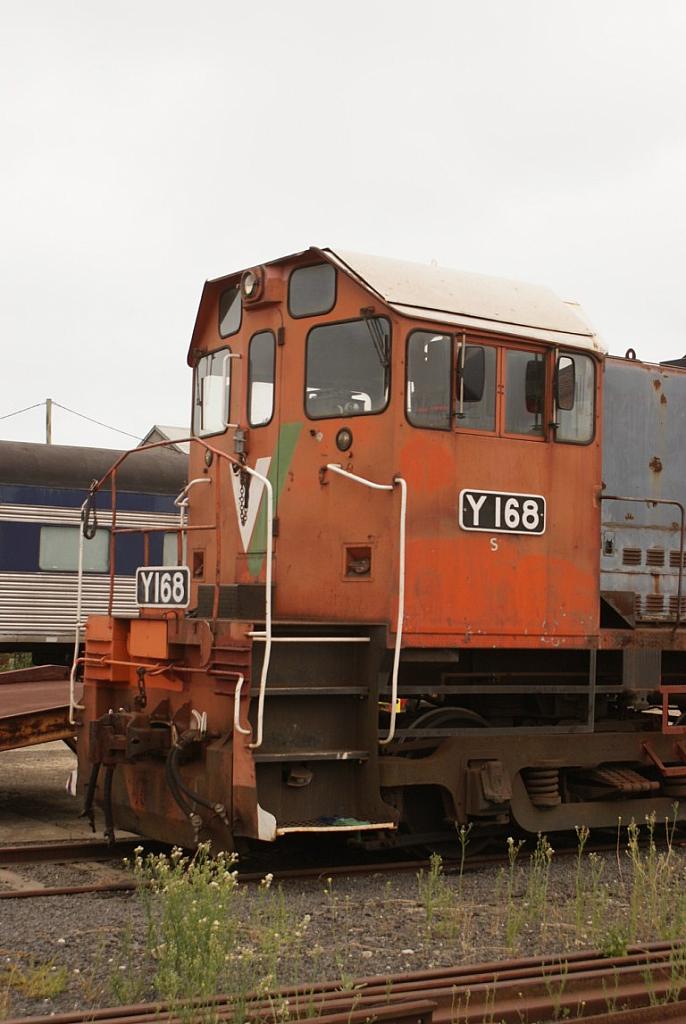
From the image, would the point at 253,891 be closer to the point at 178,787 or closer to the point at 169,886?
the point at 178,787

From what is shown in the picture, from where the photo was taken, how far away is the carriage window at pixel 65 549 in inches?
663

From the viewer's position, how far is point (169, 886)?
553cm

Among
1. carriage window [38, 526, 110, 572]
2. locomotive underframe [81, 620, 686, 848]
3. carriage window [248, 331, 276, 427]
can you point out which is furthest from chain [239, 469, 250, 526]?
carriage window [38, 526, 110, 572]

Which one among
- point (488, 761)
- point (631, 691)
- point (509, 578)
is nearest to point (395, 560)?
point (509, 578)

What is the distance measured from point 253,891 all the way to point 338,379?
3337 mm

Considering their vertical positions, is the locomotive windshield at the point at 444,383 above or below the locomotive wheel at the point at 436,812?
above

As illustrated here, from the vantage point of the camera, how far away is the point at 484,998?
5.00 meters

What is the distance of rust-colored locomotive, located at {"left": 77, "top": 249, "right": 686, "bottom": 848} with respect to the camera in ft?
24.5

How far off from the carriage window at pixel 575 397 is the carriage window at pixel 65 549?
975 cm

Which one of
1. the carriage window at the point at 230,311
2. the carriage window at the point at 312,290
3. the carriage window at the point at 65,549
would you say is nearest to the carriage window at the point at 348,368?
the carriage window at the point at 312,290

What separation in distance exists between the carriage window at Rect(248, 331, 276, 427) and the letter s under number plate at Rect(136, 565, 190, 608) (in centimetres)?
125

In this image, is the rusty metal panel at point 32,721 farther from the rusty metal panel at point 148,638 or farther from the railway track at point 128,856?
the rusty metal panel at point 148,638

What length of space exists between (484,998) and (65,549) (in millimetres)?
12853

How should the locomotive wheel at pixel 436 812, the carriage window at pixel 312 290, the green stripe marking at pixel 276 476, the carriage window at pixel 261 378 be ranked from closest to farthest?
1. the locomotive wheel at pixel 436 812
2. the carriage window at pixel 312 290
3. the green stripe marking at pixel 276 476
4. the carriage window at pixel 261 378
